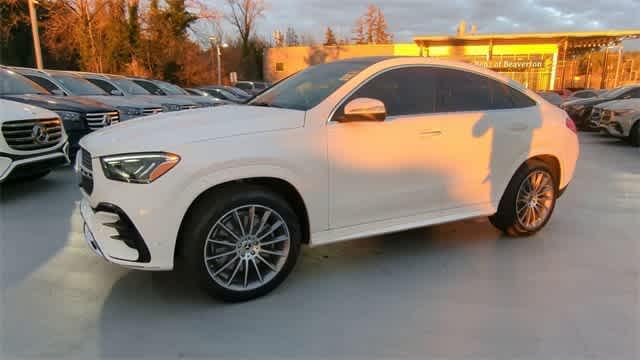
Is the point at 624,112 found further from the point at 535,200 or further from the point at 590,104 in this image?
the point at 535,200

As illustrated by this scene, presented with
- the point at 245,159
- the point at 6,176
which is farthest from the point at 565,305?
the point at 6,176

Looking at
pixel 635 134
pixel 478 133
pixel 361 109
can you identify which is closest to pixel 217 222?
pixel 361 109

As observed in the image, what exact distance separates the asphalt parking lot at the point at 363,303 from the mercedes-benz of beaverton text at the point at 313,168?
35cm

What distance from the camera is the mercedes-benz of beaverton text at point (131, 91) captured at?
10.2 m

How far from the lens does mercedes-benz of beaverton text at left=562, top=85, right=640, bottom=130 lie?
40.1 ft

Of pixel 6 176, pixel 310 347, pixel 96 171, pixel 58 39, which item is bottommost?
pixel 310 347

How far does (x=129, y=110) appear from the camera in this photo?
344 inches

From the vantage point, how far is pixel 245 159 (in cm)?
276

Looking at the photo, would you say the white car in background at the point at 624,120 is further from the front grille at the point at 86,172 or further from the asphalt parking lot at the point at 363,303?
the front grille at the point at 86,172

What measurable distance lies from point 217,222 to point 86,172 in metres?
1.05

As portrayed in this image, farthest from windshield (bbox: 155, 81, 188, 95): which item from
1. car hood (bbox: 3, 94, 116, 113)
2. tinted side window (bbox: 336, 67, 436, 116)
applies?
tinted side window (bbox: 336, 67, 436, 116)

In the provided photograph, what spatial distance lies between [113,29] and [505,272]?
1166 inches

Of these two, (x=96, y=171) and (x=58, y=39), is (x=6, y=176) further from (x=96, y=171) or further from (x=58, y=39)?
(x=58, y=39)

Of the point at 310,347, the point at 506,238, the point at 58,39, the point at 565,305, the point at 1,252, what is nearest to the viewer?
the point at 310,347
